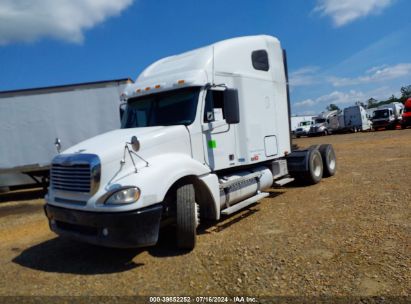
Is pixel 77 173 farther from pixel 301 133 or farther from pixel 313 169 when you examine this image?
pixel 301 133

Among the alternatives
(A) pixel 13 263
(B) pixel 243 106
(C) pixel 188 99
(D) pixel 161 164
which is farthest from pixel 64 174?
(B) pixel 243 106

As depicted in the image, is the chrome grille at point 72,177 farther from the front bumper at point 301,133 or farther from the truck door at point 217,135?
the front bumper at point 301,133

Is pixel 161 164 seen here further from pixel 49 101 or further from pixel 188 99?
pixel 49 101

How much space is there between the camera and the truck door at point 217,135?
567 centimetres

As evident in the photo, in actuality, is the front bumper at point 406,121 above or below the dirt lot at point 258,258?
above

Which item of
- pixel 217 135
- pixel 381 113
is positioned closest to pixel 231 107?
pixel 217 135

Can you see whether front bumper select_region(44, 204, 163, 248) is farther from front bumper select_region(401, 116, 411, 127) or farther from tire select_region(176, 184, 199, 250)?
front bumper select_region(401, 116, 411, 127)

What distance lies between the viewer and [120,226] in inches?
161

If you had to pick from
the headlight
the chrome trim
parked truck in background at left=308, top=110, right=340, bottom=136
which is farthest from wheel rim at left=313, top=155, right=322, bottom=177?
parked truck in background at left=308, top=110, right=340, bottom=136

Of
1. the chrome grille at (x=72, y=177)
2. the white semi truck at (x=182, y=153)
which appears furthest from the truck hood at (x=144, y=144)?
the chrome grille at (x=72, y=177)

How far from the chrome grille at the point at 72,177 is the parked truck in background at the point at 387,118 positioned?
36.6m

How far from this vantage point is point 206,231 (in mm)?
5742

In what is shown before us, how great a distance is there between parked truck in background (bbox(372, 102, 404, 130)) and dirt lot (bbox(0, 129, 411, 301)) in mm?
31747

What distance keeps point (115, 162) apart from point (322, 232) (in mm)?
3232
